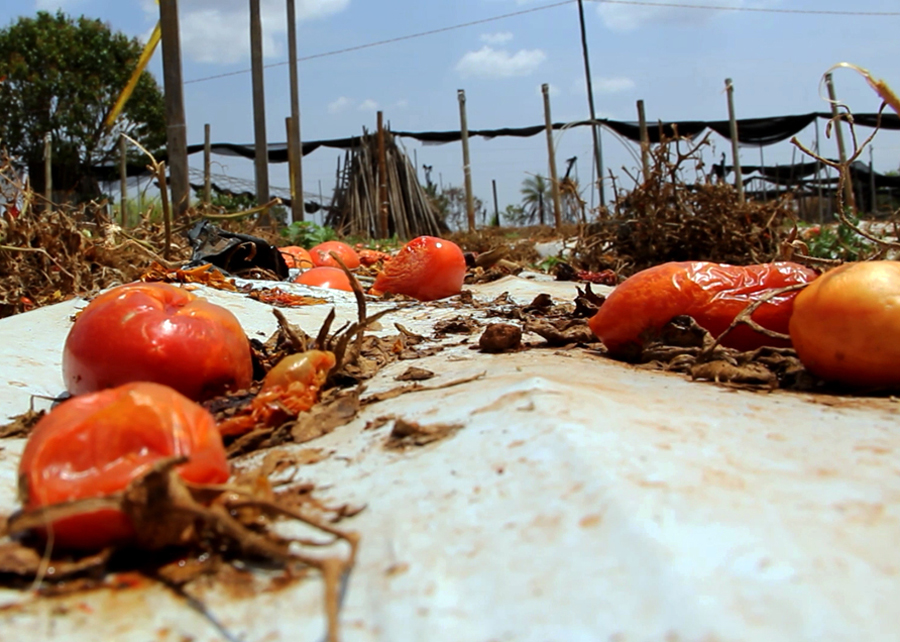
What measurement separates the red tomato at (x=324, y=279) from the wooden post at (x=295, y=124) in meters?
7.12

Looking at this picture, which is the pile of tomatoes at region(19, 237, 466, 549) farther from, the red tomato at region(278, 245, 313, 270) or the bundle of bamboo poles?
the bundle of bamboo poles

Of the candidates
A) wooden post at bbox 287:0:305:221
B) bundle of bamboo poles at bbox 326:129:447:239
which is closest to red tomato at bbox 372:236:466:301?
wooden post at bbox 287:0:305:221

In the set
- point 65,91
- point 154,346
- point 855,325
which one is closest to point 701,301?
point 855,325

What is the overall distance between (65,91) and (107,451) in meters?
27.0

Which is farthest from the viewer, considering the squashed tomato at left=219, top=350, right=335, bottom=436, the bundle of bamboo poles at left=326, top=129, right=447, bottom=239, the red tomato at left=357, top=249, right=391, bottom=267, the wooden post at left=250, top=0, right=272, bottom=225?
the bundle of bamboo poles at left=326, top=129, right=447, bottom=239

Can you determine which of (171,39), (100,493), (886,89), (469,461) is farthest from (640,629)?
(171,39)

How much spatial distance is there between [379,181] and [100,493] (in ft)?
50.6

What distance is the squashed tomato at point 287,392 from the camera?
1928 millimetres

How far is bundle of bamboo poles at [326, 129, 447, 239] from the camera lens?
55.8 ft

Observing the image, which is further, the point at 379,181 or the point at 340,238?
the point at 379,181

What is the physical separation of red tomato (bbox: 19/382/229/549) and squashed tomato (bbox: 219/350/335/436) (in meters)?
0.42

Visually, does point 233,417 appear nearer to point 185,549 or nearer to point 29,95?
point 185,549

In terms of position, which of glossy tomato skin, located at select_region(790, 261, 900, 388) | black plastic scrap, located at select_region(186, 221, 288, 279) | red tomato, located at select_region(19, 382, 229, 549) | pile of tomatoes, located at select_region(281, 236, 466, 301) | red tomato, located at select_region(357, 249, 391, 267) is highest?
red tomato, located at select_region(357, 249, 391, 267)

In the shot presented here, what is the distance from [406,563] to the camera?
119 centimetres
